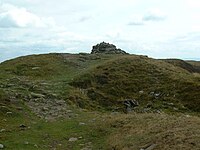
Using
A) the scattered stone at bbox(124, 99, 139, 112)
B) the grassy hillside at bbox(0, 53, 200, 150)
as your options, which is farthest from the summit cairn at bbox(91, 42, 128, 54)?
the scattered stone at bbox(124, 99, 139, 112)

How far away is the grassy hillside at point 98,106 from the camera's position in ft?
57.0

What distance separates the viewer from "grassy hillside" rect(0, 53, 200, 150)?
57.0 feet

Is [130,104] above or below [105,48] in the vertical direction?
below

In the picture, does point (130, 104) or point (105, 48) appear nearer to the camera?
point (130, 104)

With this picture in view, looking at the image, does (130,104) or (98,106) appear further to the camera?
(130,104)

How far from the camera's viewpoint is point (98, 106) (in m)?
31.9

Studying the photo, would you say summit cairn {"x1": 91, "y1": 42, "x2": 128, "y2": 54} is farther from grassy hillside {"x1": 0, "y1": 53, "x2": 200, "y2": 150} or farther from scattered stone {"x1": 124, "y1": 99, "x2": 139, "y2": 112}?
scattered stone {"x1": 124, "y1": 99, "x2": 139, "y2": 112}

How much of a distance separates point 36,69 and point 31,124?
23.8 metres

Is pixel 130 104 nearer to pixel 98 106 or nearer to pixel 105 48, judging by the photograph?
pixel 98 106

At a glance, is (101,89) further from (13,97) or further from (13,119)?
(13,119)

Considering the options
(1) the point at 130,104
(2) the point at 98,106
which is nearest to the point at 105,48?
(1) the point at 130,104

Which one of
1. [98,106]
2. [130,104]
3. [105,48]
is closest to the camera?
[98,106]

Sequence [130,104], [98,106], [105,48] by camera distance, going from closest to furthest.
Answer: [98,106] < [130,104] < [105,48]

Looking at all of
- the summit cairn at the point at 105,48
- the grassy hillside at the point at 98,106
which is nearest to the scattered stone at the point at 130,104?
the grassy hillside at the point at 98,106
